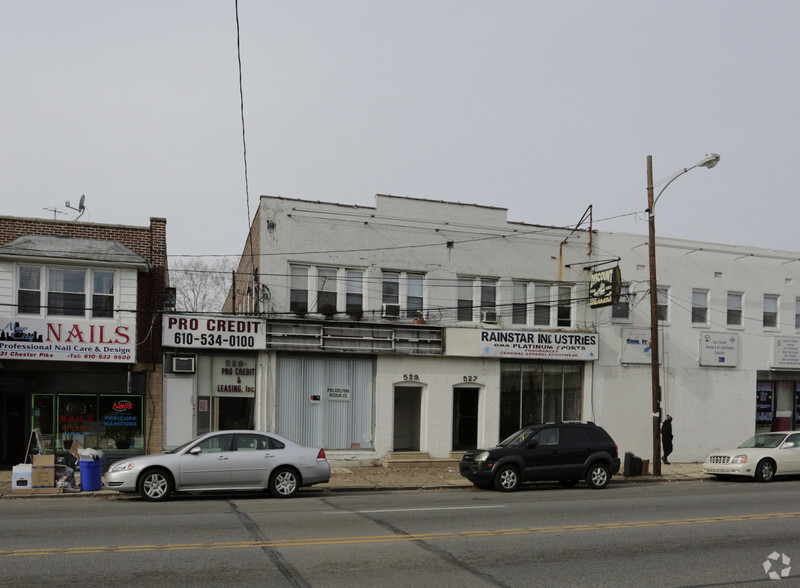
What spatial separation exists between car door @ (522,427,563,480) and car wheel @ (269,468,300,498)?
546cm

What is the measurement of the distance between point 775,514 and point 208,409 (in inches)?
587

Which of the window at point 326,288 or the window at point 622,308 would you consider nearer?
the window at point 326,288

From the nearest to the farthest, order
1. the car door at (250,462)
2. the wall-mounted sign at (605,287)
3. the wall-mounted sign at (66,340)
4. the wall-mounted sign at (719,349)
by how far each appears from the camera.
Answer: the car door at (250,462) → the wall-mounted sign at (66,340) → the wall-mounted sign at (605,287) → the wall-mounted sign at (719,349)

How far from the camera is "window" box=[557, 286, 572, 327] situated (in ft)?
84.9

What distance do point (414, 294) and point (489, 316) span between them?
103 inches

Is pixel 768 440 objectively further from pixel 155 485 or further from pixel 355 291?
pixel 155 485

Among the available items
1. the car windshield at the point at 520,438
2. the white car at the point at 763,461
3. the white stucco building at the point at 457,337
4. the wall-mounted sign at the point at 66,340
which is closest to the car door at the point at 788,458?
the white car at the point at 763,461

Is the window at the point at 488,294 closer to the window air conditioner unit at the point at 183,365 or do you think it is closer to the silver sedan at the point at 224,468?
the window air conditioner unit at the point at 183,365

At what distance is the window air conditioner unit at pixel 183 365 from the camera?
21.4 meters

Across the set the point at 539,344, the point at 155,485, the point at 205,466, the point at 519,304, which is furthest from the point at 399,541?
the point at 519,304

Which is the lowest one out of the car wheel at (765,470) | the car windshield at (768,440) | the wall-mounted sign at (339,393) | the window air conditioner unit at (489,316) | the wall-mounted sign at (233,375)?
the car wheel at (765,470)

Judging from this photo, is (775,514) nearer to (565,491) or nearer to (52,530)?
(565,491)

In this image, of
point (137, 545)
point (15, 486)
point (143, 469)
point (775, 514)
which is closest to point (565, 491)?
point (775, 514)

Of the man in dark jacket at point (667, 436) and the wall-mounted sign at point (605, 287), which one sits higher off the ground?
the wall-mounted sign at point (605, 287)
